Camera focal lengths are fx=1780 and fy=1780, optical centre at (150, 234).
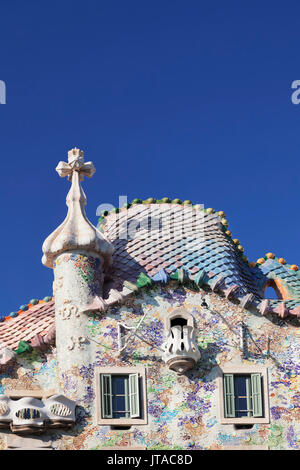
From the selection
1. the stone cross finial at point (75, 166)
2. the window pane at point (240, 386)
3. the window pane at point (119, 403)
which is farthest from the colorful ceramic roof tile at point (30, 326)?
the window pane at point (240, 386)

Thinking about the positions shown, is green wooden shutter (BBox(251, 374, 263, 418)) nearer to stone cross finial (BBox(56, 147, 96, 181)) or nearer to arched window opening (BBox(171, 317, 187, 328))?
arched window opening (BBox(171, 317, 187, 328))

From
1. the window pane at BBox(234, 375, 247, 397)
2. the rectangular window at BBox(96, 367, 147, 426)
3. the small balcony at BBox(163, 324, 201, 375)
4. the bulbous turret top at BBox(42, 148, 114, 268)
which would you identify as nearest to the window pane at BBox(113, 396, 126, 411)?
the rectangular window at BBox(96, 367, 147, 426)

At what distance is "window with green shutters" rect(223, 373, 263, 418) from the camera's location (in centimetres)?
3597

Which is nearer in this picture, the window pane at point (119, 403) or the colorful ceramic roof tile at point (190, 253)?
the window pane at point (119, 403)

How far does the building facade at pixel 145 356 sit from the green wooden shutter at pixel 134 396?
0.07 feet

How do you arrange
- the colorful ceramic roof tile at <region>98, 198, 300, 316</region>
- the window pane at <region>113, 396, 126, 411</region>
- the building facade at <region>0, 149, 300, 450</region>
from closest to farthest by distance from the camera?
1. the building facade at <region>0, 149, 300, 450</region>
2. the window pane at <region>113, 396, 126, 411</region>
3. the colorful ceramic roof tile at <region>98, 198, 300, 316</region>

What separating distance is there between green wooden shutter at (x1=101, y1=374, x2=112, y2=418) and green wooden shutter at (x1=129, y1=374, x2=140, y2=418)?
426 millimetres

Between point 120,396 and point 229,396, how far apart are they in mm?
2209

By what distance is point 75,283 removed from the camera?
36688mm

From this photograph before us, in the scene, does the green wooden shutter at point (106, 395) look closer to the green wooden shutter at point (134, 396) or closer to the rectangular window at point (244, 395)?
the green wooden shutter at point (134, 396)

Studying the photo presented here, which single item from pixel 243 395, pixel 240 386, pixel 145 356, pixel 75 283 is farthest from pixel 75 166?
pixel 243 395

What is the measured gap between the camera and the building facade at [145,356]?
3550 cm

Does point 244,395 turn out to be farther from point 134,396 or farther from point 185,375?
point 134,396
